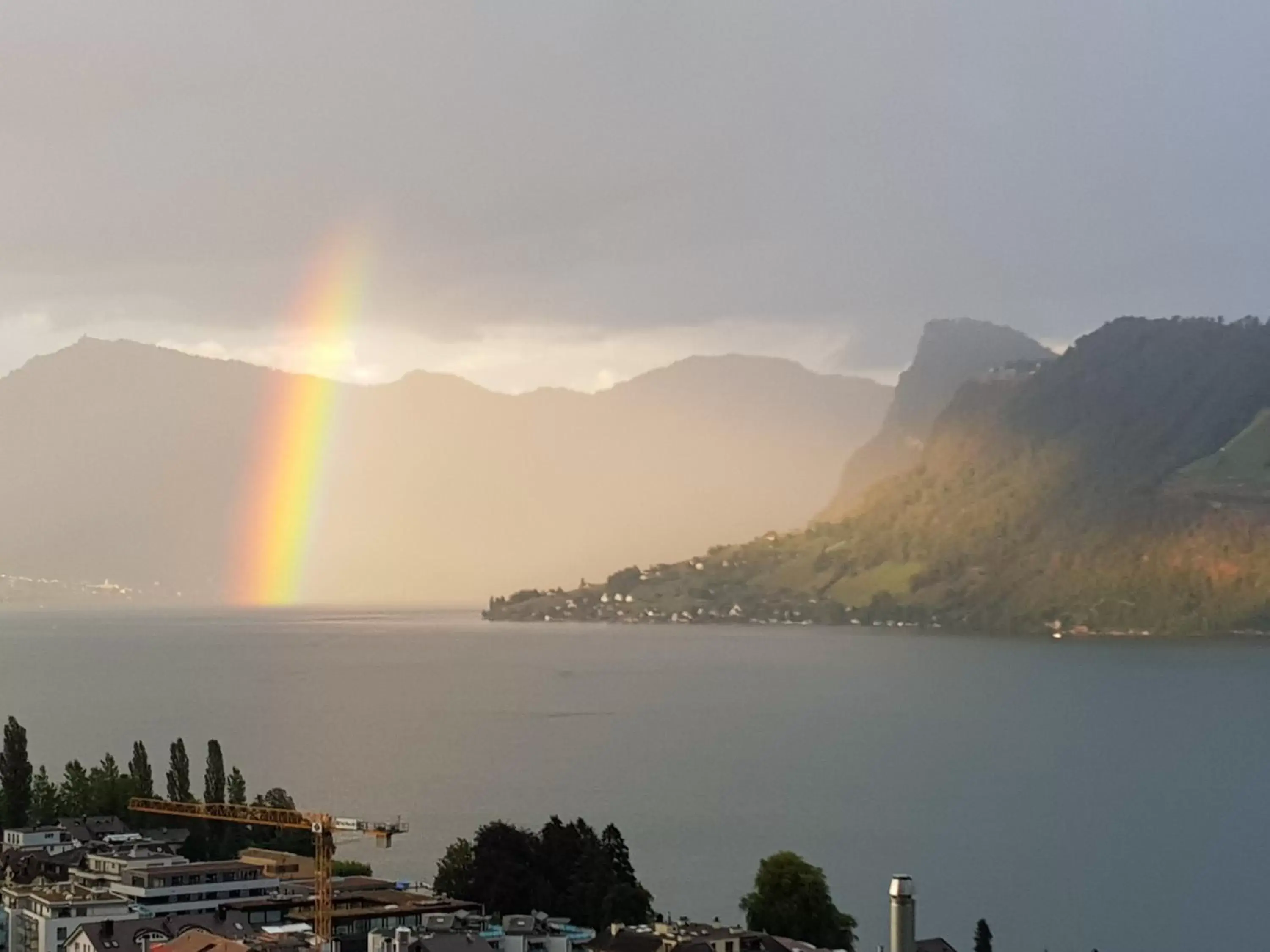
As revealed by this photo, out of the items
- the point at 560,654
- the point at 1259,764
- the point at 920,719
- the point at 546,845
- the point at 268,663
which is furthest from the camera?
the point at 560,654

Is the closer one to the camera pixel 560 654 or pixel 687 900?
pixel 687 900

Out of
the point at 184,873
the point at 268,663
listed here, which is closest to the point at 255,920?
the point at 184,873

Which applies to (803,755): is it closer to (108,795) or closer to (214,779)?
(214,779)

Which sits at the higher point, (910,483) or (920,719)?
(910,483)

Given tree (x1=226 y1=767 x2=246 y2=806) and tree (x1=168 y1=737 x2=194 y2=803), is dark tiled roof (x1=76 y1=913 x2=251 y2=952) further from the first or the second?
tree (x1=168 y1=737 x2=194 y2=803)

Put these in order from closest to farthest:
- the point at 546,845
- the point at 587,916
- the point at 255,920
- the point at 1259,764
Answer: the point at 255,920
the point at 587,916
the point at 546,845
the point at 1259,764

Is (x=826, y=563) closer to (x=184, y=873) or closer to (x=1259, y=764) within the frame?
(x=1259, y=764)

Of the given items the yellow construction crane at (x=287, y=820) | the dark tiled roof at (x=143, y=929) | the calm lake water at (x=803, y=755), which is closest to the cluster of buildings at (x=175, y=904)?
the dark tiled roof at (x=143, y=929)
